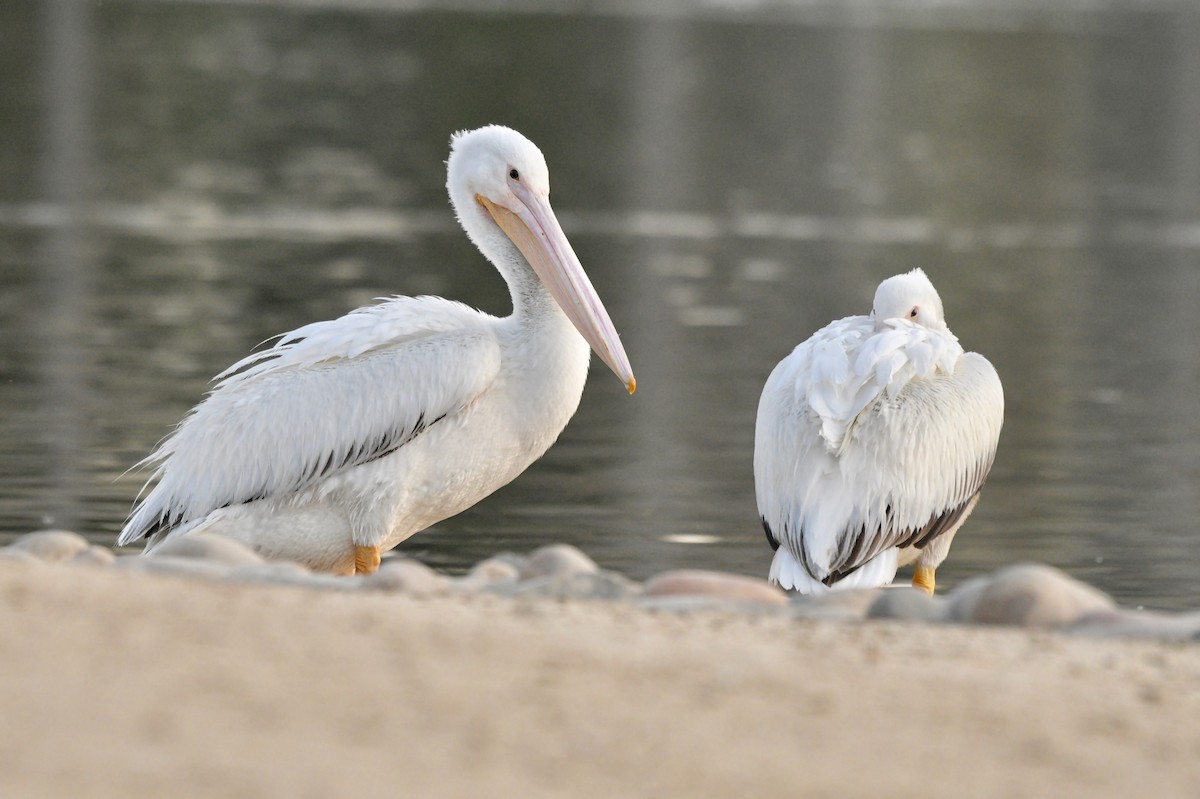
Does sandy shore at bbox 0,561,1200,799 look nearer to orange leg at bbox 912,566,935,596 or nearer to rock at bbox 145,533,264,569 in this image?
rock at bbox 145,533,264,569

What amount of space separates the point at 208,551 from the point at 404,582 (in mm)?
713

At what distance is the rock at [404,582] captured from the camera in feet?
17.0

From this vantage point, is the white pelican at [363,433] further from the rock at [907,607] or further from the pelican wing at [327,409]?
the rock at [907,607]

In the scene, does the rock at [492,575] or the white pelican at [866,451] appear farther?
the white pelican at [866,451]

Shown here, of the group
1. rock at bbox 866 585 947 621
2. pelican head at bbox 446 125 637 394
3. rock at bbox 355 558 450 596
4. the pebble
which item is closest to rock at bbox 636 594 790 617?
the pebble

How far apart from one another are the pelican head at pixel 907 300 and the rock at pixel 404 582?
2.45 m

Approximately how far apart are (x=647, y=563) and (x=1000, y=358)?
18.9 feet

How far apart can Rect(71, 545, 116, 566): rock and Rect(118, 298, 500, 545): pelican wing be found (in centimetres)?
56

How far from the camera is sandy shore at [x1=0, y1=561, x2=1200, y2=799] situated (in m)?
3.73

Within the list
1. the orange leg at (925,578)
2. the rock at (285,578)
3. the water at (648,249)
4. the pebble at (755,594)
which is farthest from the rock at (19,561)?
the orange leg at (925,578)

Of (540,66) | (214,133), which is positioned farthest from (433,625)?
(540,66)

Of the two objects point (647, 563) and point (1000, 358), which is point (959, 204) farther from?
point (647, 563)

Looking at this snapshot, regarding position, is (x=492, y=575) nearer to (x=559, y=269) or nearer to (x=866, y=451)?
(x=866, y=451)

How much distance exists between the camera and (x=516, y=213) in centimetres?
691
